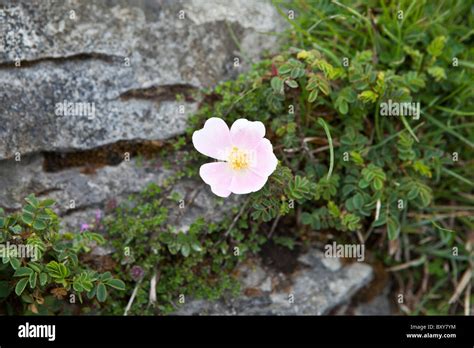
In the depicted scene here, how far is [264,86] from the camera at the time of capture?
9.59 ft

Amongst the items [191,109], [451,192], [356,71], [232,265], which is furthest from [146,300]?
[451,192]

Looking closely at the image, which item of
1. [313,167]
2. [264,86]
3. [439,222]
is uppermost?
[264,86]

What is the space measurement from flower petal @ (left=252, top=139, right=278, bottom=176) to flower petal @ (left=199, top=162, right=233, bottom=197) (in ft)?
0.44

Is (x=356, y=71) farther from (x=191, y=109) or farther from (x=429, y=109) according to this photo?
(x=191, y=109)

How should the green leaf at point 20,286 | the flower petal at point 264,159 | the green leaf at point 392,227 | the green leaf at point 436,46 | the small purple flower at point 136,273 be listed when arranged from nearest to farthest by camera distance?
1. the green leaf at point 20,286
2. the flower petal at point 264,159
3. the small purple flower at point 136,273
4. the green leaf at point 392,227
5. the green leaf at point 436,46

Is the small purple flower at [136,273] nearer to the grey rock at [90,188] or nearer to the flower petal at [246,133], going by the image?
the grey rock at [90,188]

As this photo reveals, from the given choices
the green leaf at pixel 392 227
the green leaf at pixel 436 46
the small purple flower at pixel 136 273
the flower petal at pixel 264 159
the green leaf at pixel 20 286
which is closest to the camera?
the green leaf at pixel 20 286

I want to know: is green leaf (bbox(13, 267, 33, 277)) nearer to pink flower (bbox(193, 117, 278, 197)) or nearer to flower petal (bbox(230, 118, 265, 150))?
pink flower (bbox(193, 117, 278, 197))

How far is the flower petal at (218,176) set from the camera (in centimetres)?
257

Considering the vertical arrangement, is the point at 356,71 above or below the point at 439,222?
above

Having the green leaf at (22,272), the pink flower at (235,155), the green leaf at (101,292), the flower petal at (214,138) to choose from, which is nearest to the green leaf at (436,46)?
the pink flower at (235,155)

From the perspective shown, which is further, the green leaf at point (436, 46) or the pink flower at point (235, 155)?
the green leaf at point (436, 46)

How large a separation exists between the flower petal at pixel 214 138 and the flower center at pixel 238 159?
30 millimetres

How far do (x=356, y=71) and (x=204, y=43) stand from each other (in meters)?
0.84
